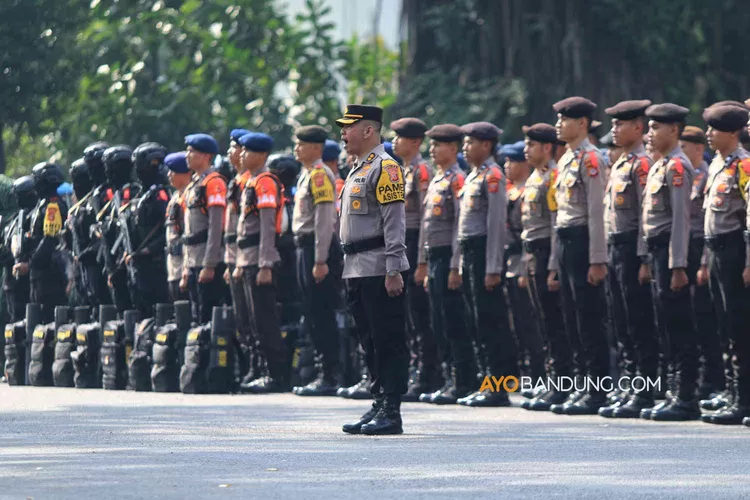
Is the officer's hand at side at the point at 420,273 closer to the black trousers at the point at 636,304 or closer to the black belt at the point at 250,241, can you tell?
the black belt at the point at 250,241

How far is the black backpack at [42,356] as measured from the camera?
17297 millimetres

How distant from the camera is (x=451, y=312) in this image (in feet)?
45.6

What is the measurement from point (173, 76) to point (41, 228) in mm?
9320

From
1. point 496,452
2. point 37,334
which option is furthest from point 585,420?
point 37,334

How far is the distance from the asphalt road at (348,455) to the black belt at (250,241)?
7.11 feet

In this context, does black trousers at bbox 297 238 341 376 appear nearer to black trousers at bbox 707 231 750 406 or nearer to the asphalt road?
the asphalt road

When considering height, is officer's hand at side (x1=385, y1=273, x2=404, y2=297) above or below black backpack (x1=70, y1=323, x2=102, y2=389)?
above

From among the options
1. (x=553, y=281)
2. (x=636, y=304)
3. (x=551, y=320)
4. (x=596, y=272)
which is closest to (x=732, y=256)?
(x=636, y=304)

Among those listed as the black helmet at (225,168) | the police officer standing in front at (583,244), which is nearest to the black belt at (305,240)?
the black helmet at (225,168)

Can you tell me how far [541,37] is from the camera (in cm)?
2544

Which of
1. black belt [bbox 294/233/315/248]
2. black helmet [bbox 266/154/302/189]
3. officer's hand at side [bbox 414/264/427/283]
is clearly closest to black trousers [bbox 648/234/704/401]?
officer's hand at side [bbox 414/264/427/283]

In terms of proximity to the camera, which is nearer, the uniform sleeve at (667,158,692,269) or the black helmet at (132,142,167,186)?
the uniform sleeve at (667,158,692,269)

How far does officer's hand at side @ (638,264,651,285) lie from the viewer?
482 inches

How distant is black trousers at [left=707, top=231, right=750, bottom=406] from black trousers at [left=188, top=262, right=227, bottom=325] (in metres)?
5.26
